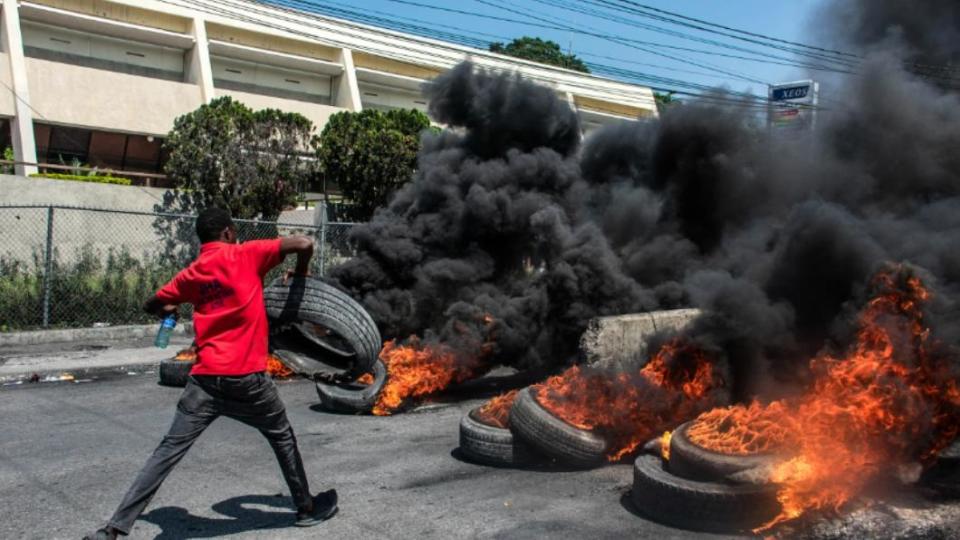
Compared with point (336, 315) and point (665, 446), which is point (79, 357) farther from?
point (665, 446)

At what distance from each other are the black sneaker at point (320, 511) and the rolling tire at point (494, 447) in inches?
65.1

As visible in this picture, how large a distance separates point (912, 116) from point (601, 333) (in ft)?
12.0

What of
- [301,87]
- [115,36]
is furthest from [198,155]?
[301,87]

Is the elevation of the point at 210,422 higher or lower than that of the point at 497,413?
higher

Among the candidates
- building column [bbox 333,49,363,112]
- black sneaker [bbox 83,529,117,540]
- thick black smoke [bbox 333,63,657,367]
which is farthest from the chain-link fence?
building column [bbox 333,49,363,112]

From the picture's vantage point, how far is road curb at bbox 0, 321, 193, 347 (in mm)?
13469

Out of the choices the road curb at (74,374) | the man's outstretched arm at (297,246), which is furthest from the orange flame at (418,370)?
the road curb at (74,374)

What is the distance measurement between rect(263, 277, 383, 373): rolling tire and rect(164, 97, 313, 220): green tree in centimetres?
1274

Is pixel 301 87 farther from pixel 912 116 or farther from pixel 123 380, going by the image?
pixel 912 116

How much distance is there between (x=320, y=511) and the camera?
5277 mm

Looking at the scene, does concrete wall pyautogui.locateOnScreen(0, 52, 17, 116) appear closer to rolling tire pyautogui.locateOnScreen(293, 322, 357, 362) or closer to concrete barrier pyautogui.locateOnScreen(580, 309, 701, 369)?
rolling tire pyautogui.locateOnScreen(293, 322, 357, 362)

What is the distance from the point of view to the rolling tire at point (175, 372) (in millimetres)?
10312

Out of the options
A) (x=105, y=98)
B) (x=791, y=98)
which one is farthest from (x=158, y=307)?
(x=105, y=98)

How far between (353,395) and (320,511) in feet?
11.6
